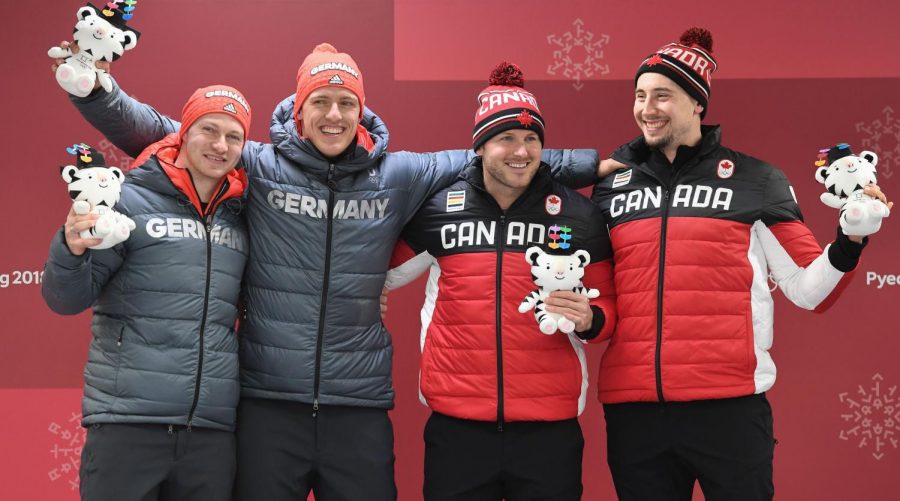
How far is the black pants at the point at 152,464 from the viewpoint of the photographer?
2135 millimetres

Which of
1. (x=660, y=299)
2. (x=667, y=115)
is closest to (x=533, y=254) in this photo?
(x=660, y=299)

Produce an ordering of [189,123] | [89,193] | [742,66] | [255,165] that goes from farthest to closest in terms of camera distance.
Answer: [742,66] < [255,165] < [189,123] < [89,193]

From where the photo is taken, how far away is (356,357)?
2467 millimetres

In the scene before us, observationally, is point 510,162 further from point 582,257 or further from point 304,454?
point 304,454

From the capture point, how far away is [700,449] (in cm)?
234

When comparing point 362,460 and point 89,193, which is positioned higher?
point 89,193

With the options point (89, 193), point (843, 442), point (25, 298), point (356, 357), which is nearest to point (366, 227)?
point (356, 357)

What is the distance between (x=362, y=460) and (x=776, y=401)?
1831 mm

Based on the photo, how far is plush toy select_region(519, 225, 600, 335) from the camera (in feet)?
7.61

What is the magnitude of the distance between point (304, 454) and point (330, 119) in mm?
1031

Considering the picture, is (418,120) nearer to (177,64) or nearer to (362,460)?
(177,64)

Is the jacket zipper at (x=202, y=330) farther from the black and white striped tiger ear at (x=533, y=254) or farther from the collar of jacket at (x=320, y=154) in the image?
the black and white striped tiger ear at (x=533, y=254)

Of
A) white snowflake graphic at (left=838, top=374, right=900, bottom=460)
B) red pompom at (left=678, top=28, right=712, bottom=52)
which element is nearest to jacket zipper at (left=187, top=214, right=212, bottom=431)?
red pompom at (left=678, top=28, right=712, bottom=52)

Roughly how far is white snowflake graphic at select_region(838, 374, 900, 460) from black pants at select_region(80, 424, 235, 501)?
Answer: 252cm
